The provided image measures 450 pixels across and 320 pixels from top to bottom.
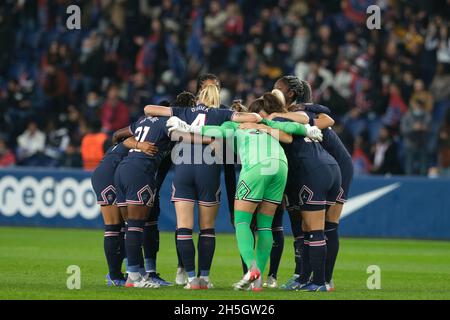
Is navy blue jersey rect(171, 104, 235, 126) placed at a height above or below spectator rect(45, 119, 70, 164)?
above

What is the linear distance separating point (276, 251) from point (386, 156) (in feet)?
31.7

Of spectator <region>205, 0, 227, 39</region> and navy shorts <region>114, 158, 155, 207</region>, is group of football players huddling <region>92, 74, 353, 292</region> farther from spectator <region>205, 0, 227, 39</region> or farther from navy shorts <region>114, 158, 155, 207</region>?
spectator <region>205, 0, 227, 39</region>

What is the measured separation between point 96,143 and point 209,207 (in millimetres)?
10875

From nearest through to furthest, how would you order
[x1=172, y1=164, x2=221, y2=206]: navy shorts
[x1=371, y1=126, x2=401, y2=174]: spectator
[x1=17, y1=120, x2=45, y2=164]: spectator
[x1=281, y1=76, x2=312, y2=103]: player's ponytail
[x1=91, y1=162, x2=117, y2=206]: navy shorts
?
1. [x1=172, y1=164, x2=221, y2=206]: navy shorts
2. [x1=281, y1=76, x2=312, y2=103]: player's ponytail
3. [x1=91, y1=162, x2=117, y2=206]: navy shorts
4. [x1=371, y1=126, x2=401, y2=174]: spectator
5. [x1=17, y1=120, x2=45, y2=164]: spectator

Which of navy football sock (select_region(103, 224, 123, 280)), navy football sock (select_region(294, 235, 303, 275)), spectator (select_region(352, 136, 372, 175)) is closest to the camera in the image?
navy football sock (select_region(103, 224, 123, 280))

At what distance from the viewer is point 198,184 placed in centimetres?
1207

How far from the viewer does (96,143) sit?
22.6 meters

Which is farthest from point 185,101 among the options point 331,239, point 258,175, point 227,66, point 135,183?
point 227,66

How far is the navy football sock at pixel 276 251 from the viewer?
1295cm

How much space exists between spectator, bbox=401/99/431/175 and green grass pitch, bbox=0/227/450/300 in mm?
1865

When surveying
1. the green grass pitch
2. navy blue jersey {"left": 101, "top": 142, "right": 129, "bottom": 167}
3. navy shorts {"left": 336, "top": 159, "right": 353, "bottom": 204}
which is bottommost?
the green grass pitch

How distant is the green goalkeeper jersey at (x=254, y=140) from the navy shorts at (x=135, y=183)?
84 cm

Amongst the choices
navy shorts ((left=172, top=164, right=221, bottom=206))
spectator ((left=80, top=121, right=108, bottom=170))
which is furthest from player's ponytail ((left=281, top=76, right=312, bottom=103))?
spectator ((left=80, top=121, right=108, bottom=170))

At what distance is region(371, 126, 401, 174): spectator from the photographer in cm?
2219
